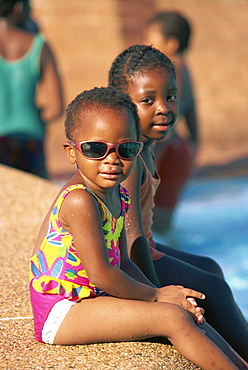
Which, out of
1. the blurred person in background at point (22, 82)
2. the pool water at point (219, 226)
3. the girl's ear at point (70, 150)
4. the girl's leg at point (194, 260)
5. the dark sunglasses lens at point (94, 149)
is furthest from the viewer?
the pool water at point (219, 226)

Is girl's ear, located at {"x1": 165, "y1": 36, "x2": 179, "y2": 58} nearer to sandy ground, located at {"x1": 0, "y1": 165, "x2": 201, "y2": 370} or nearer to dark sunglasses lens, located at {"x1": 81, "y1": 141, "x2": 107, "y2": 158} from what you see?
sandy ground, located at {"x1": 0, "y1": 165, "x2": 201, "y2": 370}

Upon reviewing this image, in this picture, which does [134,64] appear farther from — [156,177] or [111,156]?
[111,156]

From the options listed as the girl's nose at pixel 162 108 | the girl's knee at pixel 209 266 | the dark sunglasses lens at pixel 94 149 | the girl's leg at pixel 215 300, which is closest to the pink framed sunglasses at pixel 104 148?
the dark sunglasses lens at pixel 94 149

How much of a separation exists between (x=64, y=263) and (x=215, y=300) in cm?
103

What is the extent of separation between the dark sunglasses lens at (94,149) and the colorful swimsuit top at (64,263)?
0.47 feet

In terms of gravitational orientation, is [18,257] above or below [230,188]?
above

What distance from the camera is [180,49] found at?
6.95 metres

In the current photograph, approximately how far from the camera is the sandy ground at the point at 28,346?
2.91 metres

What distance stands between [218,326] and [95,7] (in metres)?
15.0

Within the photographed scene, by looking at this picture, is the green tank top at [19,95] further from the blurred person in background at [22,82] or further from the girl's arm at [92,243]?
the girl's arm at [92,243]

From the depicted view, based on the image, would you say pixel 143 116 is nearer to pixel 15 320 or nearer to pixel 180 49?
pixel 15 320

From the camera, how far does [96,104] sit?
3012 millimetres

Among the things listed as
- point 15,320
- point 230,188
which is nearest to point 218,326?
point 15,320

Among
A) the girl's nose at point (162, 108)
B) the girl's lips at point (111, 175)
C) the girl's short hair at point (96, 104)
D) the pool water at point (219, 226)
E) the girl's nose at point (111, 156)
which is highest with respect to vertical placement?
the girl's short hair at point (96, 104)
